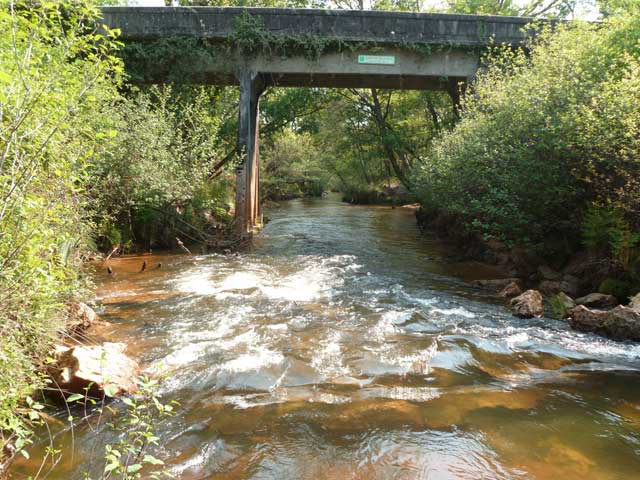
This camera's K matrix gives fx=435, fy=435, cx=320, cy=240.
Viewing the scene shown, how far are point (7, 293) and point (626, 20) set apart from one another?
37.0ft

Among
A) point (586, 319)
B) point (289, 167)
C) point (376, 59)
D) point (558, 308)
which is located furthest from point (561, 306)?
point (289, 167)

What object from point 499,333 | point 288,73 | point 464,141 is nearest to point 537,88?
point 464,141

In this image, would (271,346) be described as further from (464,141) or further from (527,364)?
(464,141)

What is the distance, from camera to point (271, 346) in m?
5.61

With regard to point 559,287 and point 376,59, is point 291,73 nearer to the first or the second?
point 376,59

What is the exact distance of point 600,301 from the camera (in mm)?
6953

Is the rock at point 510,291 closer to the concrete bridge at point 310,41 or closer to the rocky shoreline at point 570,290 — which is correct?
the rocky shoreline at point 570,290

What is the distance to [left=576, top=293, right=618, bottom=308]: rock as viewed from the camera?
6.89 metres

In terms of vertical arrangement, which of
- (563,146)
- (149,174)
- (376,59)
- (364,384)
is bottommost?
(364,384)

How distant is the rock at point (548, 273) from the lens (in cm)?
868

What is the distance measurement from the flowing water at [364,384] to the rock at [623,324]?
21 centimetres

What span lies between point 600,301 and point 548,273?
76.6 inches

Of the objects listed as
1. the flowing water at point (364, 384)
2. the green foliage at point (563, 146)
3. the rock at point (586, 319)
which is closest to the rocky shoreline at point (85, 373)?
the flowing water at point (364, 384)

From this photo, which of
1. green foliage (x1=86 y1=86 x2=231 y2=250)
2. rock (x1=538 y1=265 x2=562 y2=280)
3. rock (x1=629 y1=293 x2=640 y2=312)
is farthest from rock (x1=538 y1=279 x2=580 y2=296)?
green foliage (x1=86 y1=86 x2=231 y2=250)
